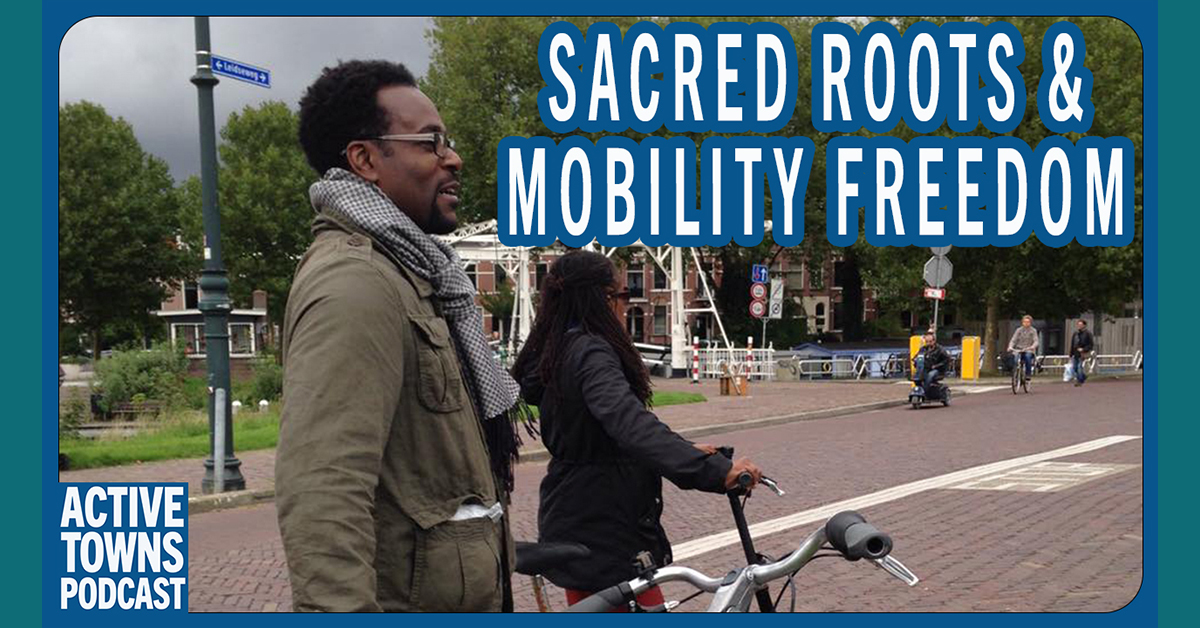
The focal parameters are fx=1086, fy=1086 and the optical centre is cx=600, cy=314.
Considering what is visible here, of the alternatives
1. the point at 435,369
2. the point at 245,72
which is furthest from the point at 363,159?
the point at 245,72

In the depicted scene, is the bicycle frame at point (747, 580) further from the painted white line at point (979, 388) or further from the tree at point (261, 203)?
the tree at point (261, 203)

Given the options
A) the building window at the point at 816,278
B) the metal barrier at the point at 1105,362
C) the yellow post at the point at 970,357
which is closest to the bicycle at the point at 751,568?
the yellow post at the point at 970,357

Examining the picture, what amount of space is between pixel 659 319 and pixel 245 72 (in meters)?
36.4

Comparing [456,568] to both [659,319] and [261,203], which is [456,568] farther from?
[261,203]

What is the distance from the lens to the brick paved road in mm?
5469

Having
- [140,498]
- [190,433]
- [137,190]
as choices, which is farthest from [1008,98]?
[137,190]

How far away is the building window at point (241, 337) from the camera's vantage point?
113ft

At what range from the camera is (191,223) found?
35969 mm

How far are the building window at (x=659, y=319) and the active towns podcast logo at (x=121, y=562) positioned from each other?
36.1 meters

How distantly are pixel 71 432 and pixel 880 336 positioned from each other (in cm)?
3518

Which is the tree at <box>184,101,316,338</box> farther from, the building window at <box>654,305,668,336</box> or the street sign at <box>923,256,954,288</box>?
the street sign at <box>923,256,954,288</box>

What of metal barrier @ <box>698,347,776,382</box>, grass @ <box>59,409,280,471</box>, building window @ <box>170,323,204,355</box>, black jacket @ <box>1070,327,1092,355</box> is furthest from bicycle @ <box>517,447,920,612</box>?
building window @ <box>170,323,204,355</box>

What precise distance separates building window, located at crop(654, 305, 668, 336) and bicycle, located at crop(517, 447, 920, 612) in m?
39.4

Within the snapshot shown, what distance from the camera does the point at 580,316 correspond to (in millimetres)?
3137
